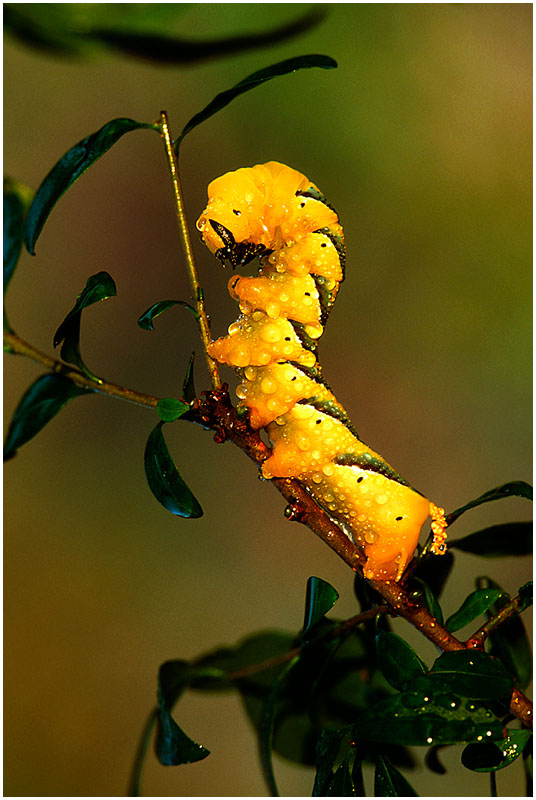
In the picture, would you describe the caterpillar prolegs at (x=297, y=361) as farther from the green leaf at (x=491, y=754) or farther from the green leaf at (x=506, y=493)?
the green leaf at (x=491, y=754)

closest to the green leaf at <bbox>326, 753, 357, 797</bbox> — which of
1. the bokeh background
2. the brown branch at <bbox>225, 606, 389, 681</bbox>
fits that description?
the brown branch at <bbox>225, 606, 389, 681</bbox>

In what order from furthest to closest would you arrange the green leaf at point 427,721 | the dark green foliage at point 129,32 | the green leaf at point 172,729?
the dark green foliage at point 129,32, the green leaf at point 172,729, the green leaf at point 427,721

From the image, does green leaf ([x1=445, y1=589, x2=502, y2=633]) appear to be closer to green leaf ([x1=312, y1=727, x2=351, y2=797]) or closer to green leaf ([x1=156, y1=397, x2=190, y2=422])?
green leaf ([x1=312, y1=727, x2=351, y2=797])

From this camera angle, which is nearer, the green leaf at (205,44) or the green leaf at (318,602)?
the green leaf at (318,602)

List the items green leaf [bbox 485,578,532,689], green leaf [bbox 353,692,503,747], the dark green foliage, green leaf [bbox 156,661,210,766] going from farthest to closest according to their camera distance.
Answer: the dark green foliage, green leaf [bbox 485,578,532,689], green leaf [bbox 156,661,210,766], green leaf [bbox 353,692,503,747]

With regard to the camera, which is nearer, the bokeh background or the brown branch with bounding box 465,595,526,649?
the brown branch with bounding box 465,595,526,649

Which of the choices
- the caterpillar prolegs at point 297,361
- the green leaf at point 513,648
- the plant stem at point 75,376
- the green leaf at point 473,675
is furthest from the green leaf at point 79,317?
the green leaf at point 513,648
